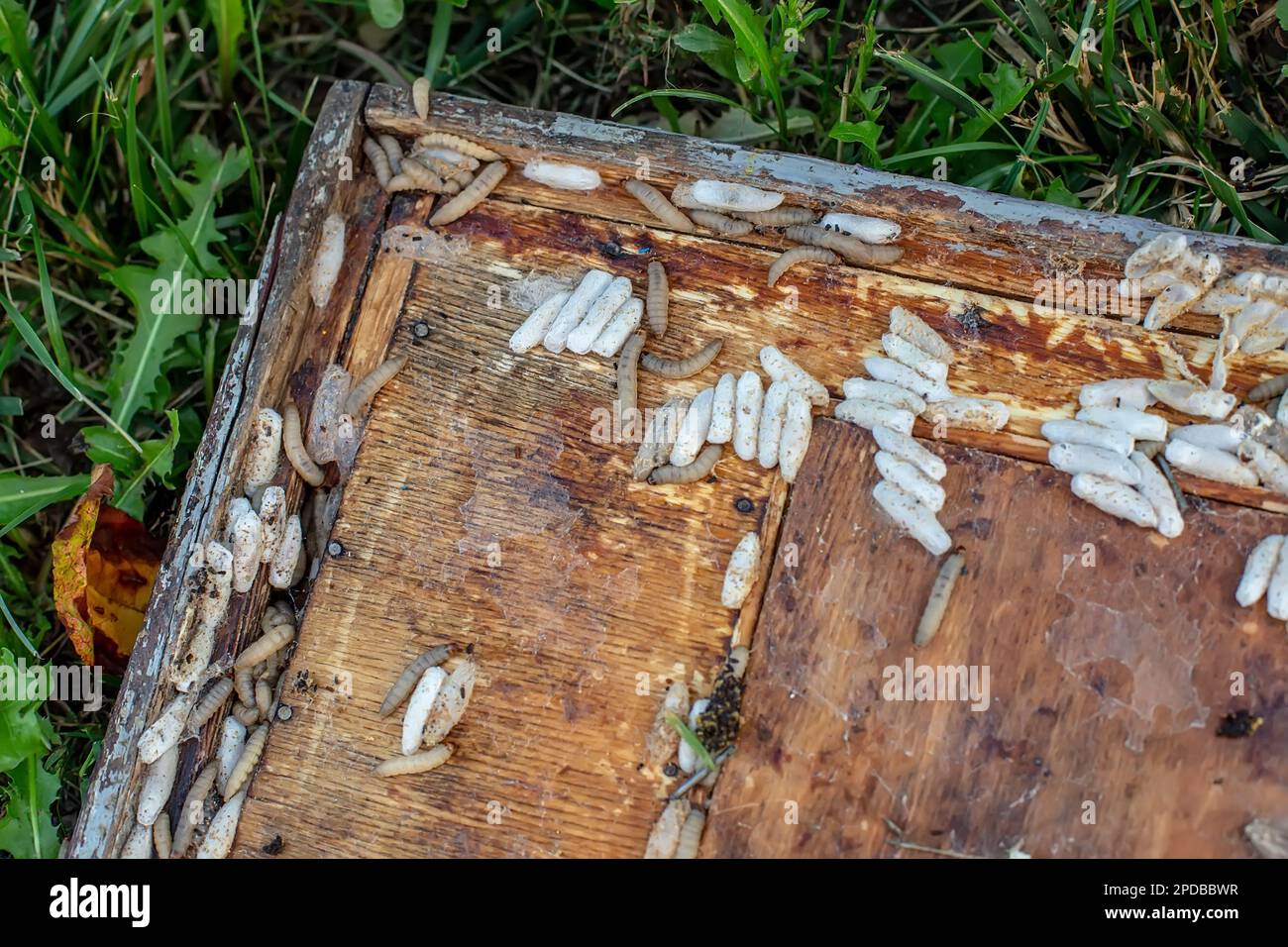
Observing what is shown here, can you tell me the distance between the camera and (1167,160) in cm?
354

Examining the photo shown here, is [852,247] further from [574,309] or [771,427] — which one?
[574,309]

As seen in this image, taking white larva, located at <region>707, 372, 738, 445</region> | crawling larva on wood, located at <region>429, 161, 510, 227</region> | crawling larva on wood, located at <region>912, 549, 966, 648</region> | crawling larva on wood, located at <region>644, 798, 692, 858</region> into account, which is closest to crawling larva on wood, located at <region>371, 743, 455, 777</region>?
crawling larva on wood, located at <region>644, 798, 692, 858</region>

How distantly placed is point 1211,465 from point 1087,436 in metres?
0.32

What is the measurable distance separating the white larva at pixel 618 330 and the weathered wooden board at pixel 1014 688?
720 mm

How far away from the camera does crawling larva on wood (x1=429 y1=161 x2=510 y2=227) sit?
124 inches

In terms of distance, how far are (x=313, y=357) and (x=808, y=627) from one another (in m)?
1.69

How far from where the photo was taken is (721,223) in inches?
121

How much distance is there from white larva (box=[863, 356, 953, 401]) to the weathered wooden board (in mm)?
154

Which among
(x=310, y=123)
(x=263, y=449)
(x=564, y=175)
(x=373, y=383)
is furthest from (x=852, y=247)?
(x=310, y=123)

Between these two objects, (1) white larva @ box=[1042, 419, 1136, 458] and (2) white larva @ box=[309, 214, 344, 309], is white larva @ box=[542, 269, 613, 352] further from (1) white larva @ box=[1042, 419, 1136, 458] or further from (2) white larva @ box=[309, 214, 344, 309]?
(1) white larva @ box=[1042, 419, 1136, 458]

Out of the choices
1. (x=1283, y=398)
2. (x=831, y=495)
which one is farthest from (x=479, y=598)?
(x=1283, y=398)

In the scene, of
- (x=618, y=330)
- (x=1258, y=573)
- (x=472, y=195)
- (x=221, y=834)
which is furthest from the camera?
(x=472, y=195)

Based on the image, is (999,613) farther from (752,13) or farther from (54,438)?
(54,438)

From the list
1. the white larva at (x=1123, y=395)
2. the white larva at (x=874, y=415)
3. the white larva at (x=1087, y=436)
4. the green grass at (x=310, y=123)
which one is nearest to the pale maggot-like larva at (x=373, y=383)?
the green grass at (x=310, y=123)
